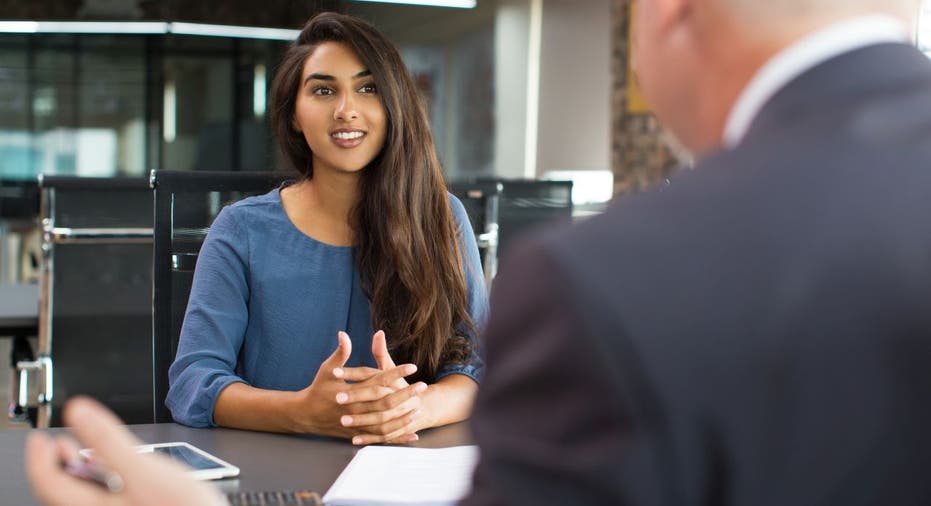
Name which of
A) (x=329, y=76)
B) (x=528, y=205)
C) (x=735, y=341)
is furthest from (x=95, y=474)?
(x=528, y=205)

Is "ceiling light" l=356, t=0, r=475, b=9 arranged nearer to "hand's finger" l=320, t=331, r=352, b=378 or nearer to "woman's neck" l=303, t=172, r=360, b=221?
"woman's neck" l=303, t=172, r=360, b=221

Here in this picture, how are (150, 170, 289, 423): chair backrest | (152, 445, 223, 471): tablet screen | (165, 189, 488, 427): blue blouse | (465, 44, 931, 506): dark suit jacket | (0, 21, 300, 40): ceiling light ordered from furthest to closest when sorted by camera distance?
(0, 21, 300, 40): ceiling light
(150, 170, 289, 423): chair backrest
(165, 189, 488, 427): blue blouse
(152, 445, 223, 471): tablet screen
(465, 44, 931, 506): dark suit jacket

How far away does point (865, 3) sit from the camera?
509 millimetres

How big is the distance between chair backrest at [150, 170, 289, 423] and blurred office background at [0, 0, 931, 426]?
5.49m

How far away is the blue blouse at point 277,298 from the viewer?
64.7 inches

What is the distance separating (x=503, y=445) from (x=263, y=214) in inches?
51.7

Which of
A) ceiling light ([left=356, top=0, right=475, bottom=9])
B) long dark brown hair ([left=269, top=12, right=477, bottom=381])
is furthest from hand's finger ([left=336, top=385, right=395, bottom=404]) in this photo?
ceiling light ([left=356, top=0, right=475, bottom=9])

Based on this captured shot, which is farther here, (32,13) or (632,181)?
(32,13)

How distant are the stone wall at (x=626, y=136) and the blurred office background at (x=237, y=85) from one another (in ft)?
0.06

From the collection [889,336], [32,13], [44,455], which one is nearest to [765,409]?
[889,336]

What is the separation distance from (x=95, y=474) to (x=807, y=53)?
0.41 metres

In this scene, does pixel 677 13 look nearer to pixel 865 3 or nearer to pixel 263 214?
pixel 865 3

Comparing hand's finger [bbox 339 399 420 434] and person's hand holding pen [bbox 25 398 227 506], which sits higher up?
person's hand holding pen [bbox 25 398 227 506]

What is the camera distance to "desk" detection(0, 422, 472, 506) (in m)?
1.15
